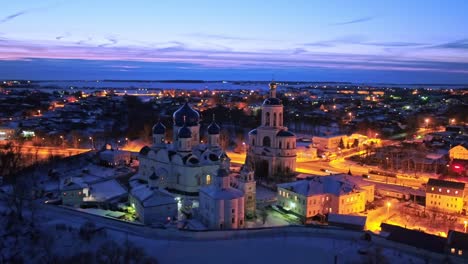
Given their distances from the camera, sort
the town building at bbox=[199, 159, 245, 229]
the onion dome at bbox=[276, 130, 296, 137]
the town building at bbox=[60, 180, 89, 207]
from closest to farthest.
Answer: the town building at bbox=[199, 159, 245, 229], the town building at bbox=[60, 180, 89, 207], the onion dome at bbox=[276, 130, 296, 137]

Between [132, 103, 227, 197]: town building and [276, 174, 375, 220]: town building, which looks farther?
[132, 103, 227, 197]: town building

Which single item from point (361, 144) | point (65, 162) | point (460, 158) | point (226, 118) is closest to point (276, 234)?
point (65, 162)

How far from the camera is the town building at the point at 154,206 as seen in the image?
19.7 metres

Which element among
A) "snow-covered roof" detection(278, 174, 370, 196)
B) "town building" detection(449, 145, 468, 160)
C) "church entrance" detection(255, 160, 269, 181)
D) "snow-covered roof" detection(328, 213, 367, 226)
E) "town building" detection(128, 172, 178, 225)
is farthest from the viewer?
"town building" detection(449, 145, 468, 160)

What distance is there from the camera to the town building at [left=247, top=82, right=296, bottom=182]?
2941 cm

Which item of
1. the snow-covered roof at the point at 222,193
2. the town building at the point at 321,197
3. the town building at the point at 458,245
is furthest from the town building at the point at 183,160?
the town building at the point at 458,245

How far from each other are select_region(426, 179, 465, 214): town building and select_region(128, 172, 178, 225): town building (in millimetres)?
13939

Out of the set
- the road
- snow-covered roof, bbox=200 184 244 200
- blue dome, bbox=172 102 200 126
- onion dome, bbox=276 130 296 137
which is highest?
blue dome, bbox=172 102 200 126

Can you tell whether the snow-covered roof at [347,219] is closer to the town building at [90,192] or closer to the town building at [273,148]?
the town building at [273,148]

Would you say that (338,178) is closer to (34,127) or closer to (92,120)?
(34,127)

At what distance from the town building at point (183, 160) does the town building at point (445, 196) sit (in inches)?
458

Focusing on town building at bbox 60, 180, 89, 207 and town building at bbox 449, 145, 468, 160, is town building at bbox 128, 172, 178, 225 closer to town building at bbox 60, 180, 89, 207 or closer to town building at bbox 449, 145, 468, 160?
town building at bbox 60, 180, 89, 207

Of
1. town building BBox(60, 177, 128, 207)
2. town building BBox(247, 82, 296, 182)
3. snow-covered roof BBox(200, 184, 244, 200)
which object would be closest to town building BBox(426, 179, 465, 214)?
town building BBox(247, 82, 296, 182)

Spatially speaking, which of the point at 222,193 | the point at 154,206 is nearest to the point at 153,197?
the point at 154,206
